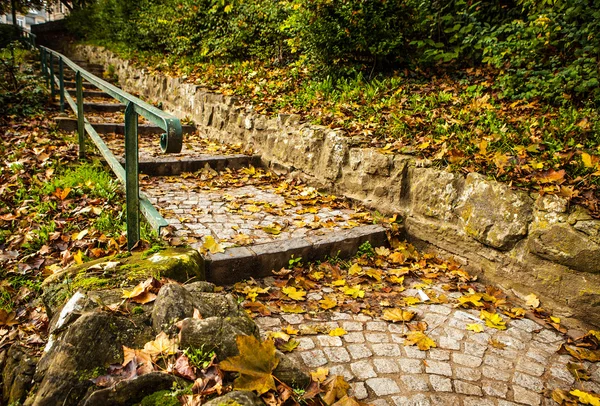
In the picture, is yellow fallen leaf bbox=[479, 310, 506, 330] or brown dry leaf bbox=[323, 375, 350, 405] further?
yellow fallen leaf bbox=[479, 310, 506, 330]

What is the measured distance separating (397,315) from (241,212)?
1.69 meters

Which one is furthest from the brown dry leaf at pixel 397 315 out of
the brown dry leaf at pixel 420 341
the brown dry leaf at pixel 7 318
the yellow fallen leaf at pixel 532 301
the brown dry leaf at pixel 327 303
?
the brown dry leaf at pixel 7 318

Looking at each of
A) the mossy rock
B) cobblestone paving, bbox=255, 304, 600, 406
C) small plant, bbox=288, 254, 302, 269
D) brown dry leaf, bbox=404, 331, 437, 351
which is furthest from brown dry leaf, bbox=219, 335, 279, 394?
small plant, bbox=288, 254, 302, 269

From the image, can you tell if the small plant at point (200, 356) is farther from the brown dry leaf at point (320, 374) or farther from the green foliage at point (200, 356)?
the brown dry leaf at point (320, 374)

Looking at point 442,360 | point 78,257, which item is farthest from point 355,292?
point 78,257

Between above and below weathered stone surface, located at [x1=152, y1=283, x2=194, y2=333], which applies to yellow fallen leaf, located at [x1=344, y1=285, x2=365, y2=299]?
below

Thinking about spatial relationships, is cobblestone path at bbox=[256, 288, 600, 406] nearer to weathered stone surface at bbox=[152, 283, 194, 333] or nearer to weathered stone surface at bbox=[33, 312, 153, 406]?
weathered stone surface at bbox=[152, 283, 194, 333]

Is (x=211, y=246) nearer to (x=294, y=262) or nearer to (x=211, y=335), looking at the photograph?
(x=294, y=262)

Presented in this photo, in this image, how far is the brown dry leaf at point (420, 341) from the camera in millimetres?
2273

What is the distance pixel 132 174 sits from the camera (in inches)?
92.0

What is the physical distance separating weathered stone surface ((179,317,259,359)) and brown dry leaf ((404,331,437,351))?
1.13 m

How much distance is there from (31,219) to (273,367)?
8.44ft

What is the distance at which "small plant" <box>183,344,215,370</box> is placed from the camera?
147cm

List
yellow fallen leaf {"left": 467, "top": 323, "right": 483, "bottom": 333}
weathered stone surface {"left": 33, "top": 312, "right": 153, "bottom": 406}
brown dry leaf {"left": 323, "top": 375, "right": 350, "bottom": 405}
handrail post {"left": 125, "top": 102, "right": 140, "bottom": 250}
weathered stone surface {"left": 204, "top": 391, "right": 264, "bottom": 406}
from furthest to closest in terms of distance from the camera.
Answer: yellow fallen leaf {"left": 467, "top": 323, "right": 483, "bottom": 333}
handrail post {"left": 125, "top": 102, "right": 140, "bottom": 250}
brown dry leaf {"left": 323, "top": 375, "right": 350, "bottom": 405}
weathered stone surface {"left": 33, "top": 312, "right": 153, "bottom": 406}
weathered stone surface {"left": 204, "top": 391, "right": 264, "bottom": 406}
